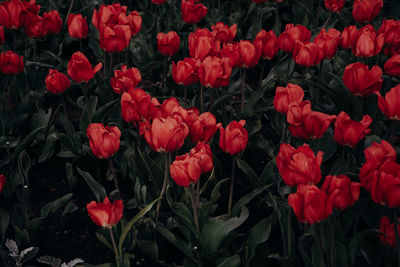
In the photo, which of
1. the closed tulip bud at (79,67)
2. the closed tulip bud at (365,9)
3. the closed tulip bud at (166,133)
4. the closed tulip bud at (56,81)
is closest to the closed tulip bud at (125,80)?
the closed tulip bud at (79,67)

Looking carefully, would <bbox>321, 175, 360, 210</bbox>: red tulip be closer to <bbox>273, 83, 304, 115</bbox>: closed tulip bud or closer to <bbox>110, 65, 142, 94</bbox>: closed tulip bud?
<bbox>273, 83, 304, 115</bbox>: closed tulip bud

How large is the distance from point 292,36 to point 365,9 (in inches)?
27.6

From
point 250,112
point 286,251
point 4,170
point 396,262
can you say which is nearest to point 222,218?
point 286,251

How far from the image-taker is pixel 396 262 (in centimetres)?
191

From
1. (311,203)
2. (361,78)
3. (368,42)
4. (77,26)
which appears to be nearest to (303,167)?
(311,203)

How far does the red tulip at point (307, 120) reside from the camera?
2004 mm

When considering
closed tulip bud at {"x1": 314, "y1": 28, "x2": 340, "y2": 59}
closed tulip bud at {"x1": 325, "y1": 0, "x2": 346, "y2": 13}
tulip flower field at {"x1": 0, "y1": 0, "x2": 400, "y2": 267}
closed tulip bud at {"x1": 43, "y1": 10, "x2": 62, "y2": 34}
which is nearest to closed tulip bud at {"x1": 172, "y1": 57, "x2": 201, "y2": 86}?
tulip flower field at {"x1": 0, "y1": 0, "x2": 400, "y2": 267}

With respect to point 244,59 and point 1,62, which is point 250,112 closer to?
point 244,59

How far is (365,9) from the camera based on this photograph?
3273 millimetres

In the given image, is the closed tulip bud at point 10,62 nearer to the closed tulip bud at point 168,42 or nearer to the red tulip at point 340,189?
the closed tulip bud at point 168,42

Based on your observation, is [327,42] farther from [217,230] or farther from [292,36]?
[217,230]

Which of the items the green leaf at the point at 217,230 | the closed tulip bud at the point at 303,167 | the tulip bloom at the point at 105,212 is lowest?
the green leaf at the point at 217,230

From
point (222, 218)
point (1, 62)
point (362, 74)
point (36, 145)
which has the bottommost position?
point (36, 145)

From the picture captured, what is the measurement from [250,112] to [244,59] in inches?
13.7
